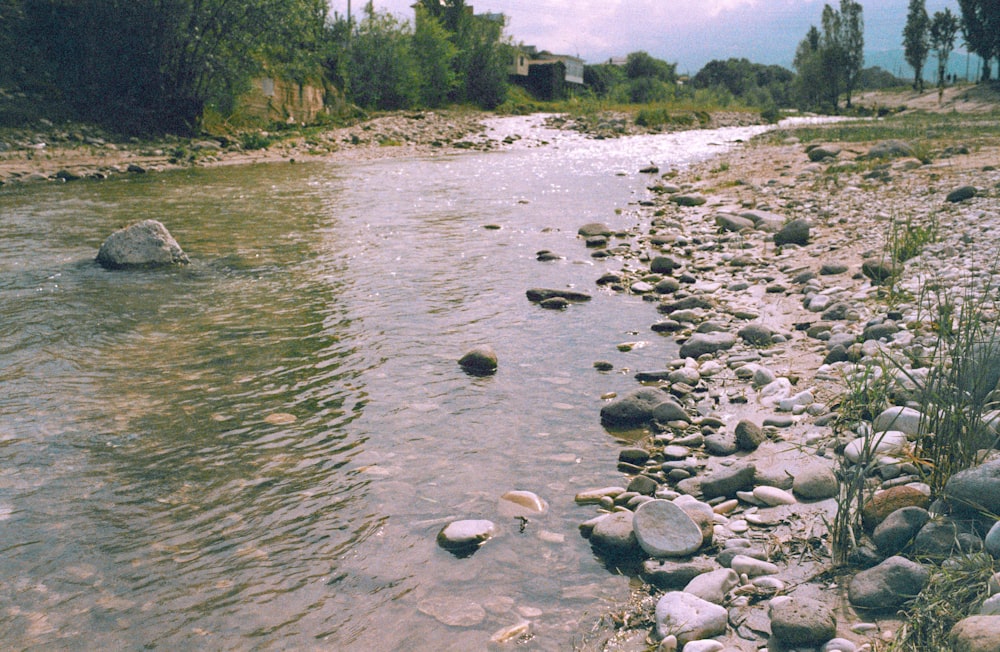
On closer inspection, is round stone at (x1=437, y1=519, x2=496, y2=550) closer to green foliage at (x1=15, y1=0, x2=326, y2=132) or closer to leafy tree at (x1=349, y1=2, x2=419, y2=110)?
green foliage at (x1=15, y1=0, x2=326, y2=132)

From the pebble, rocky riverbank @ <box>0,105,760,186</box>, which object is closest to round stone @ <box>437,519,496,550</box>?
the pebble

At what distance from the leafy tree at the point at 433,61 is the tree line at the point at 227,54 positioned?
10 cm

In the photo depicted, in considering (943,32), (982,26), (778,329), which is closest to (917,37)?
(943,32)

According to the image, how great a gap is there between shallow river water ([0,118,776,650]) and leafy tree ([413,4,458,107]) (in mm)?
45676

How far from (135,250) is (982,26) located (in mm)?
75306

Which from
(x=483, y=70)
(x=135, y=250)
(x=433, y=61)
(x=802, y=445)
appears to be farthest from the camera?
(x=483, y=70)

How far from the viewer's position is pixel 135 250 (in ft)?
31.0

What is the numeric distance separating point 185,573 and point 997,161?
14466mm

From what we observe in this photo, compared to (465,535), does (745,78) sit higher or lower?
higher

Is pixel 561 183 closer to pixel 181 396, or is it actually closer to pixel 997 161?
pixel 997 161

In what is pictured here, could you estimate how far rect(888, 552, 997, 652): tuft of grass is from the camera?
8.01 feet

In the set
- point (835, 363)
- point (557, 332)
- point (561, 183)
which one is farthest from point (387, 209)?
point (835, 363)

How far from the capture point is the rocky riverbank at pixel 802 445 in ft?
9.36

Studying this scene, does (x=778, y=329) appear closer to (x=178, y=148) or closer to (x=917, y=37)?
(x=178, y=148)
